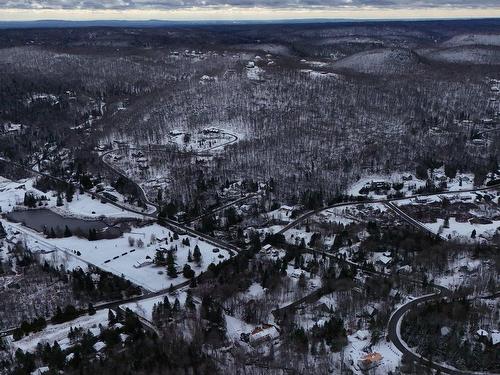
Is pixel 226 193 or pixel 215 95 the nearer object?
pixel 226 193

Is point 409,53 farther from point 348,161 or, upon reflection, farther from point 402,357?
point 402,357

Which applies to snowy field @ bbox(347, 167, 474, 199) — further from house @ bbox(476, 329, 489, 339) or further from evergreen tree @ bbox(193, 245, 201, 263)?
house @ bbox(476, 329, 489, 339)

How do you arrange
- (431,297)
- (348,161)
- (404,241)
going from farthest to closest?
(348,161)
(404,241)
(431,297)

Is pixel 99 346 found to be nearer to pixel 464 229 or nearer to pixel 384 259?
pixel 384 259

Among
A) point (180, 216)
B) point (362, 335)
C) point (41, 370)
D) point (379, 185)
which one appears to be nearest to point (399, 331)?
point (362, 335)

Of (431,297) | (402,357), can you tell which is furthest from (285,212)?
(402,357)

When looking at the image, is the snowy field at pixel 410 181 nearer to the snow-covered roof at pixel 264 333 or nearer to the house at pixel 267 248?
the house at pixel 267 248

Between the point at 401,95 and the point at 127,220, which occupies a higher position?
the point at 401,95
